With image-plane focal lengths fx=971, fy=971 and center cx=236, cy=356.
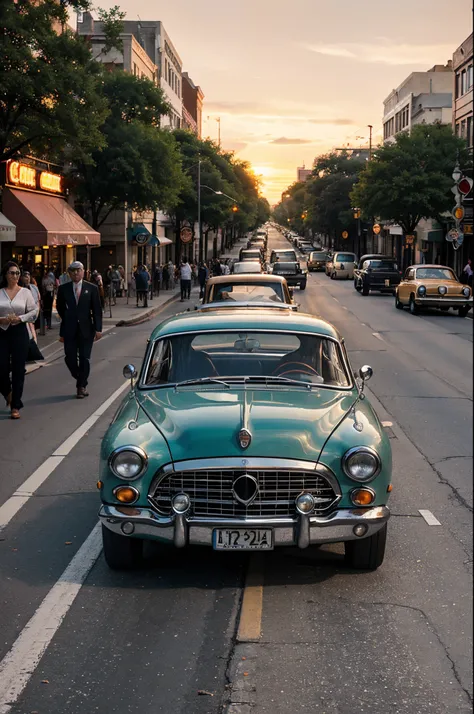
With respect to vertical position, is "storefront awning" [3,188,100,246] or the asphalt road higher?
"storefront awning" [3,188,100,246]

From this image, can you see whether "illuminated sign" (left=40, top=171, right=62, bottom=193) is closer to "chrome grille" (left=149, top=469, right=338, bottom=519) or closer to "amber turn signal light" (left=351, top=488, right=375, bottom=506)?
"chrome grille" (left=149, top=469, right=338, bottom=519)

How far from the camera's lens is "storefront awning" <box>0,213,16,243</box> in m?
27.6

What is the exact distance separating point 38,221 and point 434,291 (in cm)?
1370

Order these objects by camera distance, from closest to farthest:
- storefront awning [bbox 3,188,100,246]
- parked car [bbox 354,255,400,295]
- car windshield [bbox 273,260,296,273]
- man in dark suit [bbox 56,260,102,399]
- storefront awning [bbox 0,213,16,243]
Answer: man in dark suit [bbox 56,260,102,399], storefront awning [bbox 0,213,16,243], storefront awning [bbox 3,188,100,246], parked car [bbox 354,255,400,295], car windshield [bbox 273,260,296,273]

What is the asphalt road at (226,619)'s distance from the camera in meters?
4.75

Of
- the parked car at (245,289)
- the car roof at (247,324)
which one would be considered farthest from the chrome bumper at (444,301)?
the car roof at (247,324)

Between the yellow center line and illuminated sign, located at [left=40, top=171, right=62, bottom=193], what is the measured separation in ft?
101

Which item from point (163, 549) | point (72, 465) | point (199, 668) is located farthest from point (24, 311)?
point (199, 668)

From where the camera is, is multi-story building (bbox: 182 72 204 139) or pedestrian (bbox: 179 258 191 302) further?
multi-story building (bbox: 182 72 204 139)

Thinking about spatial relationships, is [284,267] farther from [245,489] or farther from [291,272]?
[245,489]

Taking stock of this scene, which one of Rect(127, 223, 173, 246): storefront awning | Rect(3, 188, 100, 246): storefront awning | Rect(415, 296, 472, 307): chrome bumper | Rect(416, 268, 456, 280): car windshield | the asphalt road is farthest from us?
Rect(127, 223, 173, 246): storefront awning

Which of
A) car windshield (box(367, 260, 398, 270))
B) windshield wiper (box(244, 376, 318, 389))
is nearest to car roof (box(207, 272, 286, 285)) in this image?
windshield wiper (box(244, 376, 318, 389))

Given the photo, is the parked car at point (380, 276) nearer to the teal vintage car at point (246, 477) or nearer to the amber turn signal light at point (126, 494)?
the teal vintage car at point (246, 477)

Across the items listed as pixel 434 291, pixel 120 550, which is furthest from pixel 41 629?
pixel 434 291
